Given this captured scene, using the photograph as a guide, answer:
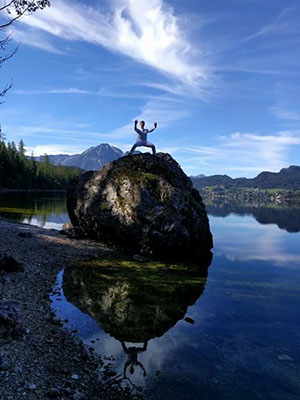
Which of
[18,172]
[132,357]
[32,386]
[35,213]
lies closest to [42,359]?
[32,386]

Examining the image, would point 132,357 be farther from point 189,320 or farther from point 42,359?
point 189,320

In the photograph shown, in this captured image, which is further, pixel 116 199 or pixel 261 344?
pixel 116 199

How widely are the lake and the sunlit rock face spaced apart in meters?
0.06

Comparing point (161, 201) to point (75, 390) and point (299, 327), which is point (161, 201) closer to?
point (299, 327)

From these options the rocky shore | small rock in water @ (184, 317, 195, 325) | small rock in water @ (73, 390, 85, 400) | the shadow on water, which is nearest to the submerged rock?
the rocky shore

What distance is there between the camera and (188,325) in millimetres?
16453

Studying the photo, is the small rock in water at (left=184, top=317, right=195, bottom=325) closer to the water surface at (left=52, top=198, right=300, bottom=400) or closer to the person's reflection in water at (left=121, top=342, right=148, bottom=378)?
the water surface at (left=52, top=198, right=300, bottom=400)

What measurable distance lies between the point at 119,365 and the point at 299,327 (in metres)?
10.6

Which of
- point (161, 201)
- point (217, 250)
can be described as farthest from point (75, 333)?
point (217, 250)

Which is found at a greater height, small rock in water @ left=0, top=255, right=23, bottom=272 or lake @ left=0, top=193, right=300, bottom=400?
small rock in water @ left=0, top=255, right=23, bottom=272

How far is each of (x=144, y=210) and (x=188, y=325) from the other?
16.7m

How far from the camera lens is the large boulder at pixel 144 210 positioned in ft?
103

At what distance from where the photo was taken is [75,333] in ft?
47.6

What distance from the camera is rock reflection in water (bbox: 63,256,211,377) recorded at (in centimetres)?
1515
